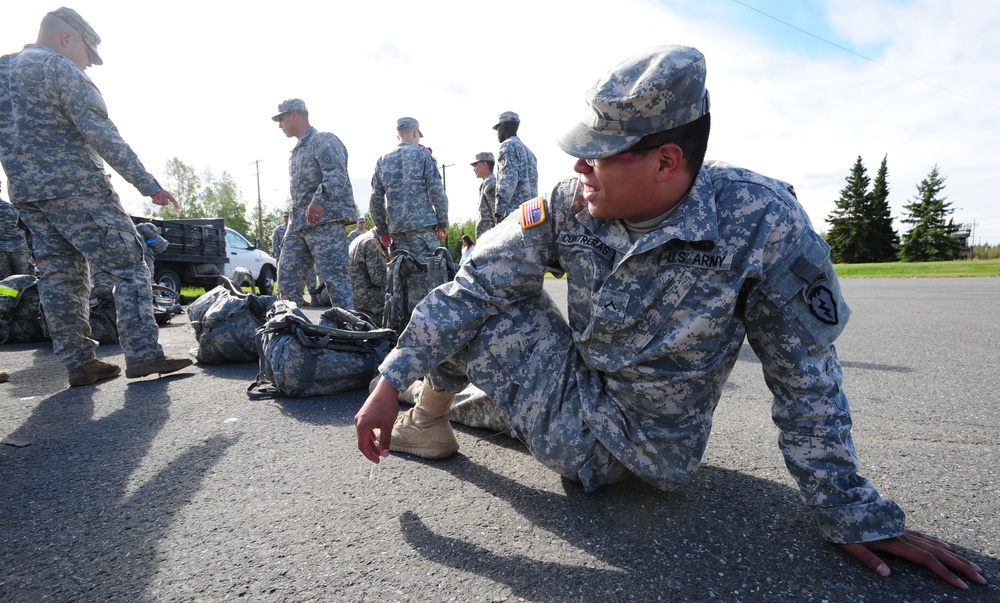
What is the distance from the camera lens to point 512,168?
5879mm

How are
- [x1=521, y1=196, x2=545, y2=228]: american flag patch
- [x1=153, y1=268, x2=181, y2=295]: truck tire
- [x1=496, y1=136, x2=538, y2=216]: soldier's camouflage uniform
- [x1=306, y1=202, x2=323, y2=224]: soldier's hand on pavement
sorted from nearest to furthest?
1. [x1=521, y1=196, x2=545, y2=228]: american flag patch
2. [x1=306, y1=202, x2=323, y2=224]: soldier's hand on pavement
3. [x1=496, y1=136, x2=538, y2=216]: soldier's camouflage uniform
4. [x1=153, y1=268, x2=181, y2=295]: truck tire

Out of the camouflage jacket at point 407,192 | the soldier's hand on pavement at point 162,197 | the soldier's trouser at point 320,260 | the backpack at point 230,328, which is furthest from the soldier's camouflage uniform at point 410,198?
the soldier's hand on pavement at point 162,197

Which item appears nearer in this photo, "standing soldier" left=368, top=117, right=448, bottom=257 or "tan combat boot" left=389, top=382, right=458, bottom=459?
"tan combat boot" left=389, top=382, right=458, bottom=459

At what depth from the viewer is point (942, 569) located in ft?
3.87

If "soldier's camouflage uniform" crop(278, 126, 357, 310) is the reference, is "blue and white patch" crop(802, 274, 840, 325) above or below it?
below

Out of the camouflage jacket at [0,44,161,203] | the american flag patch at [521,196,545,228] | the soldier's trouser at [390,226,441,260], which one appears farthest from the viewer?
the soldier's trouser at [390,226,441,260]

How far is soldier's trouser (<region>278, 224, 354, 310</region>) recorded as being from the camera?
15.4ft

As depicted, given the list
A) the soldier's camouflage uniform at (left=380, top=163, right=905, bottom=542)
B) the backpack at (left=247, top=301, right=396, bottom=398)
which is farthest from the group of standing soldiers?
the soldier's camouflage uniform at (left=380, top=163, right=905, bottom=542)

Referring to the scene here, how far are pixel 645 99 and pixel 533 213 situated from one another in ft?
1.48

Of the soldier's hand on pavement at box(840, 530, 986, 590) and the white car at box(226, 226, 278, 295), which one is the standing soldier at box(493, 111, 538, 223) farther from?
the white car at box(226, 226, 278, 295)

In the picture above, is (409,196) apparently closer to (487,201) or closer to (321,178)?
(321,178)

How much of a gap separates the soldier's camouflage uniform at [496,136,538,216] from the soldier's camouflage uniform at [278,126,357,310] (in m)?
1.75

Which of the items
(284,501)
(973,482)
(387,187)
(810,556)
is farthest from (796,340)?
(387,187)

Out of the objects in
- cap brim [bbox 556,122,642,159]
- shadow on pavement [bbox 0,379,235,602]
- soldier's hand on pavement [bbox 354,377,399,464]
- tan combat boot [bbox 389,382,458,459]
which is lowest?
shadow on pavement [bbox 0,379,235,602]
